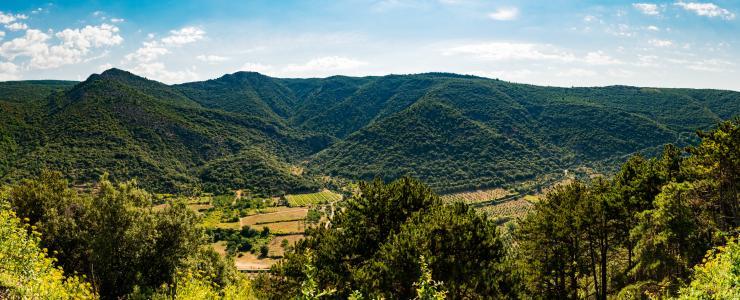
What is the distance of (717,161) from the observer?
73.9ft

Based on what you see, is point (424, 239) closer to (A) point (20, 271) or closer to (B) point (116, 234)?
(A) point (20, 271)

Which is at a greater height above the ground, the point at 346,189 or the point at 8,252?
the point at 8,252

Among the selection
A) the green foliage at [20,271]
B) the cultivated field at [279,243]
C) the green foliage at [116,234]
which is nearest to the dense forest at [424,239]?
the green foliage at [116,234]

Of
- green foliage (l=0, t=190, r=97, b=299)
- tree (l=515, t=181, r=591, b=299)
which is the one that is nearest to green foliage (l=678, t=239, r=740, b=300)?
tree (l=515, t=181, r=591, b=299)

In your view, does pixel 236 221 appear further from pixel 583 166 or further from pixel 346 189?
pixel 583 166

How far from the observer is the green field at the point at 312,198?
489ft

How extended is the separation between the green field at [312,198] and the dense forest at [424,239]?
118630mm

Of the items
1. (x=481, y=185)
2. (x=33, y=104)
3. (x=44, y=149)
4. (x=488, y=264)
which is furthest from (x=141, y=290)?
(x=33, y=104)

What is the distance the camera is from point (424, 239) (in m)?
17.8

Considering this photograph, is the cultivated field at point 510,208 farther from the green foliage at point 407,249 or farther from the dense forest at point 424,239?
the green foliage at point 407,249

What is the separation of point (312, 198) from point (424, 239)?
144 meters

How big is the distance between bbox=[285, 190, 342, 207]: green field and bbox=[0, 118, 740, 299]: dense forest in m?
119

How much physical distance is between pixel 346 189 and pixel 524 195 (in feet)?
252

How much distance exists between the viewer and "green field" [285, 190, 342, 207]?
149 meters
